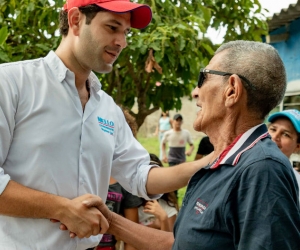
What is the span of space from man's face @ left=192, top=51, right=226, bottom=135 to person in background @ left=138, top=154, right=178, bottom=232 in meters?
1.54

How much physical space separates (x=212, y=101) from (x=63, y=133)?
2.27ft

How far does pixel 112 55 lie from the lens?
217 cm

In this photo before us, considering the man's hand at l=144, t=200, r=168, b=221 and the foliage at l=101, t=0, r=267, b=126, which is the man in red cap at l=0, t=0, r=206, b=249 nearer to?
the man's hand at l=144, t=200, r=168, b=221

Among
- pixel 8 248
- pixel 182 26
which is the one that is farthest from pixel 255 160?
pixel 182 26

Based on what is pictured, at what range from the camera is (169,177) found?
7.77 ft

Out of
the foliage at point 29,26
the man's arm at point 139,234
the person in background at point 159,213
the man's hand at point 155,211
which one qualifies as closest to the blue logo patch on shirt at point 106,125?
the man's arm at point 139,234

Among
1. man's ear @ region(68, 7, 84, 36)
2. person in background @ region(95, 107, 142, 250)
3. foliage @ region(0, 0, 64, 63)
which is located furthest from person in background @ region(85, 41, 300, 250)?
foliage @ region(0, 0, 64, 63)

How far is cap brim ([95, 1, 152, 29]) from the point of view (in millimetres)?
2062

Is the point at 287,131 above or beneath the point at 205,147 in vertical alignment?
above

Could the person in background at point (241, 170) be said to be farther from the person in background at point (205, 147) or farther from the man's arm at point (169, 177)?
the person in background at point (205, 147)

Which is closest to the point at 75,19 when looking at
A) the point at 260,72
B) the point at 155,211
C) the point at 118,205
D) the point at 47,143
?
the point at 47,143

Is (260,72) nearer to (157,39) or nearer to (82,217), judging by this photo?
(82,217)

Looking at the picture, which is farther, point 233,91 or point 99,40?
point 99,40

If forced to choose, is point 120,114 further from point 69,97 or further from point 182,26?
point 182,26
